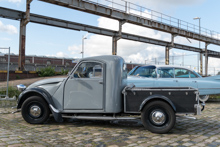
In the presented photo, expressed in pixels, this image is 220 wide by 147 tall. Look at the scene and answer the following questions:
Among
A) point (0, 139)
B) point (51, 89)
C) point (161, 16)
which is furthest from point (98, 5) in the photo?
point (0, 139)

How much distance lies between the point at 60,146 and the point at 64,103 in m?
1.68

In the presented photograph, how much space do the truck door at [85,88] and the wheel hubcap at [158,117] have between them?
131 cm

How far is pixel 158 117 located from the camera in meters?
4.93

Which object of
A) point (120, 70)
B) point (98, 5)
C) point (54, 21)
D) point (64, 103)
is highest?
point (98, 5)

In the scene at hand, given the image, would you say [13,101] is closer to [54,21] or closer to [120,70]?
[120,70]

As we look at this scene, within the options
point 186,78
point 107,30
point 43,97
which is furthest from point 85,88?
point 107,30

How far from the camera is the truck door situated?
5297 millimetres

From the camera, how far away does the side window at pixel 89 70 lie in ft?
17.7

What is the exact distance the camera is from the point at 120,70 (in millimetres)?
5426

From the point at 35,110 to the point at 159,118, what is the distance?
3.28 metres

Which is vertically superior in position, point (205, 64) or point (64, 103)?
point (205, 64)

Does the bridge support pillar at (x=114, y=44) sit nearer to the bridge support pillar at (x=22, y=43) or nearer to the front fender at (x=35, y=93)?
the bridge support pillar at (x=22, y=43)

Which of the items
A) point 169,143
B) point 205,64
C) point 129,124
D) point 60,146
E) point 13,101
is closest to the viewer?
point 60,146

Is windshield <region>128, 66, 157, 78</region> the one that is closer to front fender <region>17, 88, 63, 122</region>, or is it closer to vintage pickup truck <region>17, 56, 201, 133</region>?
vintage pickup truck <region>17, 56, 201, 133</region>
